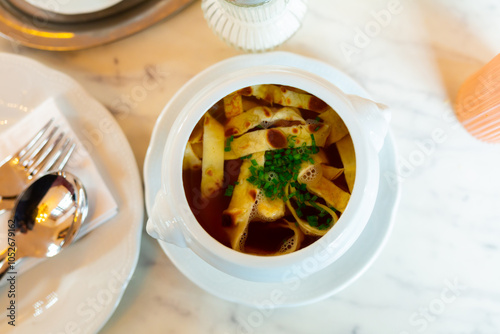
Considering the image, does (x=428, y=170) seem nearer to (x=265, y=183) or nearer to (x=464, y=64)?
(x=464, y=64)

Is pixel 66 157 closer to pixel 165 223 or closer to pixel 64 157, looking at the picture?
pixel 64 157

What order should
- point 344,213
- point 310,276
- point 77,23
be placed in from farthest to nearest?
point 77,23 < point 310,276 < point 344,213

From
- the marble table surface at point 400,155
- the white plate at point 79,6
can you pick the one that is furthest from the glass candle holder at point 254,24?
the white plate at point 79,6

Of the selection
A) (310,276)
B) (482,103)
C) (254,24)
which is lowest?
(310,276)

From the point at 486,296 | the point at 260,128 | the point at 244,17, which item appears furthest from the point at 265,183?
the point at 486,296

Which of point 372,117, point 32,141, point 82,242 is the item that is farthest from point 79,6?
point 372,117

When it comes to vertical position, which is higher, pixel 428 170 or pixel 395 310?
pixel 428 170
